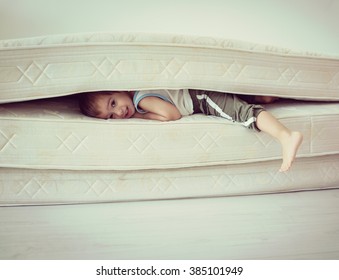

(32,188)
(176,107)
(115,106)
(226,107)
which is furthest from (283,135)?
(32,188)

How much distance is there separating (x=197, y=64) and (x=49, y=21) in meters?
0.85

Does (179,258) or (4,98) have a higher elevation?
(4,98)

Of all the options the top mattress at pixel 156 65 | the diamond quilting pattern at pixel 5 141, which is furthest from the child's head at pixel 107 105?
the diamond quilting pattern at pixel 5 141

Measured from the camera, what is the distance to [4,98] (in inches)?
40.9

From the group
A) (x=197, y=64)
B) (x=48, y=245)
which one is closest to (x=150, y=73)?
(x=197, y=64)

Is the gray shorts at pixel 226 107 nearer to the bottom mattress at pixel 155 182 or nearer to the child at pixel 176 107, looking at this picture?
the child at pixel 176 107

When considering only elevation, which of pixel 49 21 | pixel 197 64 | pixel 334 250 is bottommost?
pixel 334 250

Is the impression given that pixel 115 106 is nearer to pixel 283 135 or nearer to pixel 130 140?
pixel 130 140

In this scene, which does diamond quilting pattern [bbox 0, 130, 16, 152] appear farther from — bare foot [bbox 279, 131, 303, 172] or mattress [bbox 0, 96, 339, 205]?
bare foot [bbox 279, 131, 303, 172]

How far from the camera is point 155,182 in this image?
1.13m

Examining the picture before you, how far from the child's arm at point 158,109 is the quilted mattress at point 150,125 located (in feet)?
0.11

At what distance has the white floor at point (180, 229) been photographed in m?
0.91
